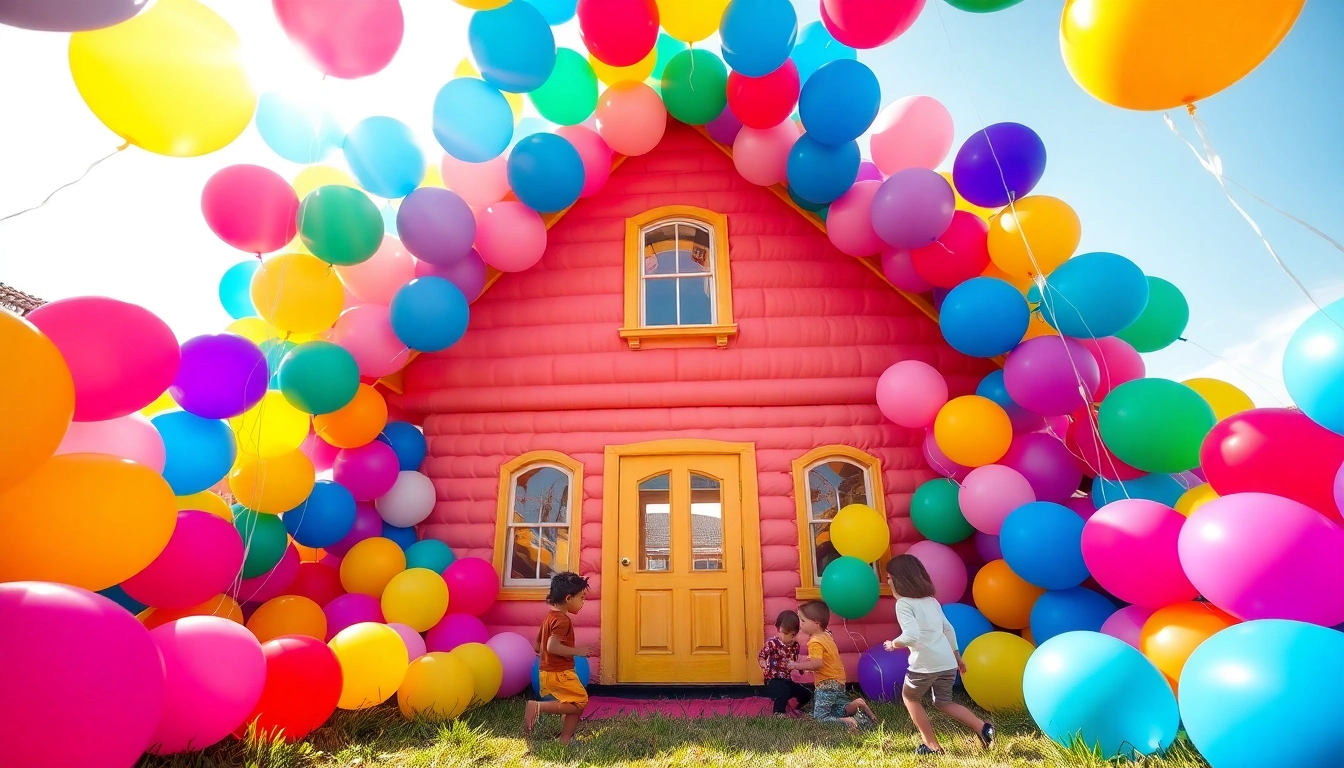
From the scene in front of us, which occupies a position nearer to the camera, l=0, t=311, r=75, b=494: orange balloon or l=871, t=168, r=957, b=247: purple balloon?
l=0, t=311, r=75, b=494: orange balloon

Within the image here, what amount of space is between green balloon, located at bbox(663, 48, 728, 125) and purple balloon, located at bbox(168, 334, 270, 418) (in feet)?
13.5

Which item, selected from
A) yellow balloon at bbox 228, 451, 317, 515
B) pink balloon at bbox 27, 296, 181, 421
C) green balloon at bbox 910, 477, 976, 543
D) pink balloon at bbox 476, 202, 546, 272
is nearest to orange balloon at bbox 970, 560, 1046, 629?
green balloon at bbox 910, 477, 976, 543

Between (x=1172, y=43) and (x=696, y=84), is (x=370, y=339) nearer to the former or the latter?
(x=696, y=84)

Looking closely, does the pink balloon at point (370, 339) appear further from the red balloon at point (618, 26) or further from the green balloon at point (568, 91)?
the red balloon at point (618, 26)

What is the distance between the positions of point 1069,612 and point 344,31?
5.98 metres

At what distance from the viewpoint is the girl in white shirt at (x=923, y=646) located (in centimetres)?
391

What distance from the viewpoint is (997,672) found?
14.4 ft

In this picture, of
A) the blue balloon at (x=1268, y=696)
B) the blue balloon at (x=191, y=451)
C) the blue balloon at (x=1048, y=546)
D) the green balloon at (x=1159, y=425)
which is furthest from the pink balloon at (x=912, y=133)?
the blue balloon at (x=191, y=451)

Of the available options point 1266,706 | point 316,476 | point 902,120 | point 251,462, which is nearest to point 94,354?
point 251,462

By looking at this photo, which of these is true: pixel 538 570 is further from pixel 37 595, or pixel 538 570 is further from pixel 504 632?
pixel 37 595

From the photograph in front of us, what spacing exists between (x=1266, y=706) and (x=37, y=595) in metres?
4.47

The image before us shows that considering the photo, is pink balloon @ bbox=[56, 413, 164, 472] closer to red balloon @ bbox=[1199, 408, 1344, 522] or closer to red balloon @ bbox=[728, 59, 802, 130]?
red balloon @ bbox=[728, 59, 802, 130]

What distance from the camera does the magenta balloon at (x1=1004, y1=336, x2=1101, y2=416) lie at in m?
4.78

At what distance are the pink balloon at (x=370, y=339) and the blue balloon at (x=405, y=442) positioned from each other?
0.75 meters
